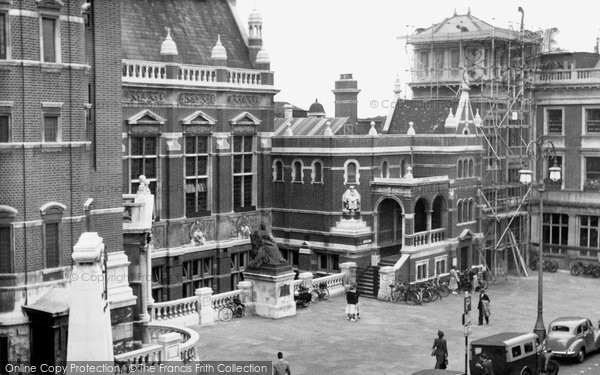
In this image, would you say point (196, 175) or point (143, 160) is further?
point (196, 175)

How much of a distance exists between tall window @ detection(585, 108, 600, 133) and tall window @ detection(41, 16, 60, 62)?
3659 centimetres

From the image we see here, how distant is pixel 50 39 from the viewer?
2755 centimetres

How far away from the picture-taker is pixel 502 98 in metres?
54.7

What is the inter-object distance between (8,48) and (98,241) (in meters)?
6.42

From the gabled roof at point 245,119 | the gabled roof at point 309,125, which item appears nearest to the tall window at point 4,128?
the gabled roof at point 245,119

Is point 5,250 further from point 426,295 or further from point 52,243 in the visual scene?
point 426,295

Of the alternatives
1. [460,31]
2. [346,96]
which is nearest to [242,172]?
[346,96]

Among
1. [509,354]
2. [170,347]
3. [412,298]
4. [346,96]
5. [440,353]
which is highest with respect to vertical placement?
[346,96]

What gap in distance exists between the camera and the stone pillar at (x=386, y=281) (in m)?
43.0

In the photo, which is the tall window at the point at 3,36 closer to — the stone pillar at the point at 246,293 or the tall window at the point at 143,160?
the tall window at the point at 143,160

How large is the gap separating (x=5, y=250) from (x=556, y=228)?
3814 centimetres

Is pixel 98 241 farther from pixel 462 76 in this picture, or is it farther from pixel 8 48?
pixel 462 76

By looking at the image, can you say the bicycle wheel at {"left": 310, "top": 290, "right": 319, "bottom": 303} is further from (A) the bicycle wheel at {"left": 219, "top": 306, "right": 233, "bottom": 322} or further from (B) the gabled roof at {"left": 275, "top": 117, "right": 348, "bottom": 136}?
(B) the gabled roof at {"left": 275, "top": 117, "right": 348, "bottom": 136}

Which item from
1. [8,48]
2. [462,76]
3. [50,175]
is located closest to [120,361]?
[50,175]
